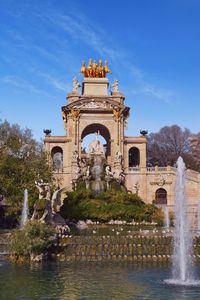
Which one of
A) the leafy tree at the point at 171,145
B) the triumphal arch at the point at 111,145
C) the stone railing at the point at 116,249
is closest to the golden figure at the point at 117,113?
the triumphal arch at the point at 111,145

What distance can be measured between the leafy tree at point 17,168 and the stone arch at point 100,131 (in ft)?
99.7

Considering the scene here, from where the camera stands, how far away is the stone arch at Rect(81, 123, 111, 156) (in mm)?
67238

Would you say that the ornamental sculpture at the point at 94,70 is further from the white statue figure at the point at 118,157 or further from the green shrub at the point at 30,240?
the green shrub at the point at 30,240

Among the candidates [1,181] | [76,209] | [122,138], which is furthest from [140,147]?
[1,181]

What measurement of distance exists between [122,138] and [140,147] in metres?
2.95

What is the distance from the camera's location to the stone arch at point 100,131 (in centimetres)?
6724

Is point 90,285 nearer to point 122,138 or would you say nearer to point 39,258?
point 39,258

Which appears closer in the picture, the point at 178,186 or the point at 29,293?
the point at 29,293

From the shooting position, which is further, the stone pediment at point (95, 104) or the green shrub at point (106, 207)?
the stone pediment at point (95, 104)

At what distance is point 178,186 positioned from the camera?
20.8 meters

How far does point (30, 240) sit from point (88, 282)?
5577mm

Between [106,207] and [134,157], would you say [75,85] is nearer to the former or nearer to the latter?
[134,157]

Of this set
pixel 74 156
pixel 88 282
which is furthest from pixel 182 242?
pixel 74 156

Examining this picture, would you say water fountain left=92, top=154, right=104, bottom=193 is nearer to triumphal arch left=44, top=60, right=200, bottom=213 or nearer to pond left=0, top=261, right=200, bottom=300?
triumphal arch left=44, top=60, right=200, bottom=213
